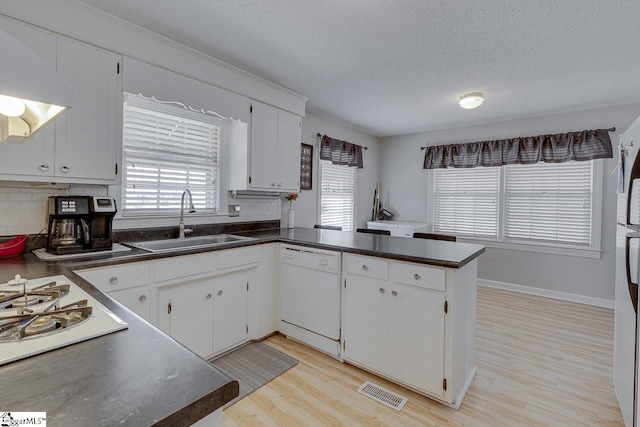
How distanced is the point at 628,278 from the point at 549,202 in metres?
2.91

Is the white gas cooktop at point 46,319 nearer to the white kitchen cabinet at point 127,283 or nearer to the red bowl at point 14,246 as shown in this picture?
the white kitchen cabinet at point 127,283

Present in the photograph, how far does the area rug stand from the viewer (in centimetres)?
211

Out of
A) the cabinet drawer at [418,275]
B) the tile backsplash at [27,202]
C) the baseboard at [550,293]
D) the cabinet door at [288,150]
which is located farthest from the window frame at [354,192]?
the tile backsplash at [27,202]

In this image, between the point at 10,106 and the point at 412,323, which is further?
the point at 412,323

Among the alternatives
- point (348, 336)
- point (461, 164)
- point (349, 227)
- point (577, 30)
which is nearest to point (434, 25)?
point (577, 30)

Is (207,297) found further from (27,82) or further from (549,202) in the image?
(549,202)

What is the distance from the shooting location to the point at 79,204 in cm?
192

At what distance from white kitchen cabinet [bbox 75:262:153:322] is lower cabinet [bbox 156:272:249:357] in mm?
103

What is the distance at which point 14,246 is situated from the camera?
177 centimetres

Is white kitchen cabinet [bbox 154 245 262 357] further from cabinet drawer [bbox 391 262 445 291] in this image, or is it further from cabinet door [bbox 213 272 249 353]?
cabinet drawer [bbox 391 262 445 291]

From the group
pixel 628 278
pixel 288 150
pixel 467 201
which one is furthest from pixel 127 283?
pixel 467 201

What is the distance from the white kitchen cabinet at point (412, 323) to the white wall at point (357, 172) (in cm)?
183

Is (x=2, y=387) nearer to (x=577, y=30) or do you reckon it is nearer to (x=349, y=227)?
(x=577, y=30)

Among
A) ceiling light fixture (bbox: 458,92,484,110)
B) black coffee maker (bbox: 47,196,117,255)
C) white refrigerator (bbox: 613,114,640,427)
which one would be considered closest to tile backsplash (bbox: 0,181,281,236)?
black coffee maker (bbox: 47,196,117,255)
